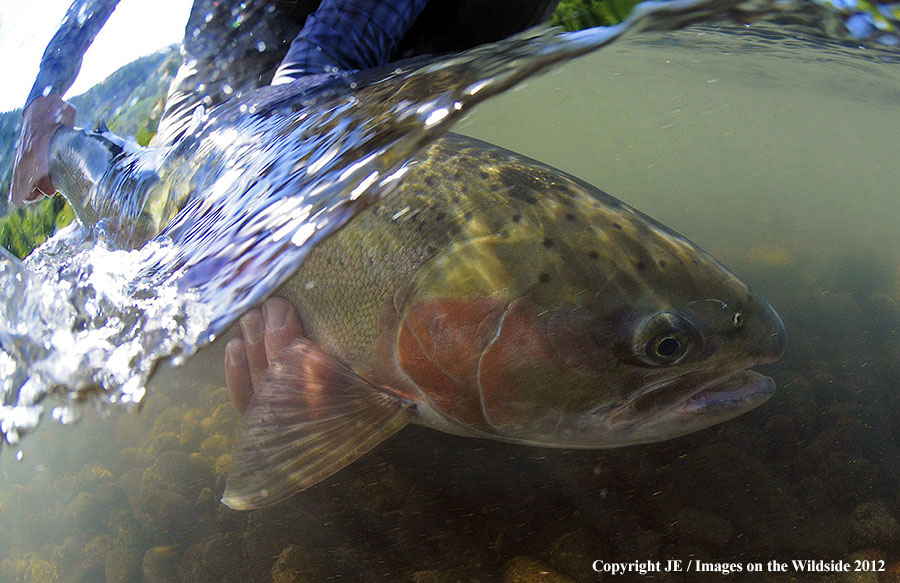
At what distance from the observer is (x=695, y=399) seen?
196cm

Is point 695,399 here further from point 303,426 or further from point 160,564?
point 160,564

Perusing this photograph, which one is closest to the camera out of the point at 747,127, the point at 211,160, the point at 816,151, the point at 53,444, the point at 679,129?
the point at 211,160

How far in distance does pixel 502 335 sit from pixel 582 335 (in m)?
0.26

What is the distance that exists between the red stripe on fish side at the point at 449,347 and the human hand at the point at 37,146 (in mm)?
2221

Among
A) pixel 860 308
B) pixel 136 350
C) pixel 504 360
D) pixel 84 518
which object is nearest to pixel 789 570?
pixel 504 360

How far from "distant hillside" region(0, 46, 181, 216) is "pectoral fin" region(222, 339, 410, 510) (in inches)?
68.1

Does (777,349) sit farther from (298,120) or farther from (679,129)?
(679,129)

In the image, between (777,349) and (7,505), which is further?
(7,505)

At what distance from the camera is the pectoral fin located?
2004 mm

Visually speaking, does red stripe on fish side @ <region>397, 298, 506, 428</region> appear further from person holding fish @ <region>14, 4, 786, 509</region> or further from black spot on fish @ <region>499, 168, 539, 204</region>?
black spot on fish @ <region>499, 168, 539, 204</region>

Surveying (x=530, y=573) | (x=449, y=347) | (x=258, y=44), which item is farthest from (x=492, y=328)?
(x=258, y=44)

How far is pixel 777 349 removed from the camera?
1.95 meters

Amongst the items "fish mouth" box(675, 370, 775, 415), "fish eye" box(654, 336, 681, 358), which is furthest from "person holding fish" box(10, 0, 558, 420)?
"fish mouth" box(675, 370, 775, 415)

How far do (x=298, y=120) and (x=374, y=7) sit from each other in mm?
1261
